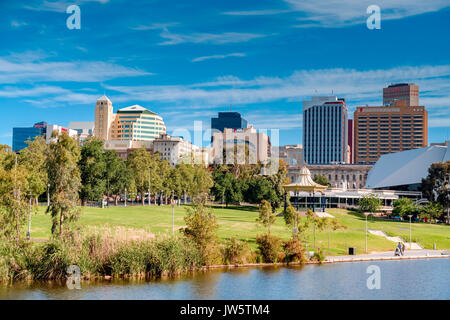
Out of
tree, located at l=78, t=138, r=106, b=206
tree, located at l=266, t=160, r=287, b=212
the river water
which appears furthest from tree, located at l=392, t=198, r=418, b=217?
the river water

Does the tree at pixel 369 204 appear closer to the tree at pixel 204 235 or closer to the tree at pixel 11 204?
the tree at pixel 204 235

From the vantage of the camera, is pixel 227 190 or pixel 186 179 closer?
pixel 186 179

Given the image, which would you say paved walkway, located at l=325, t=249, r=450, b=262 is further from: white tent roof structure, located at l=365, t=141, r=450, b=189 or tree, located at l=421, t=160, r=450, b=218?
white tent roof structure, located at l=365, t=141, r=450, b=189

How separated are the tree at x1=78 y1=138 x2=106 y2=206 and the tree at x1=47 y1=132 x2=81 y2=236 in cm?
4883

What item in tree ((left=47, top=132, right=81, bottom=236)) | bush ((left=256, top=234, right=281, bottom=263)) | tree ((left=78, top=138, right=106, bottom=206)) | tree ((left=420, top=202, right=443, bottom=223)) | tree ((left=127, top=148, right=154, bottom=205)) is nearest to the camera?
tree ((left=47, top=132, right=81, bottom=236))

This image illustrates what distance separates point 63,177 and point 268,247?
20109 mm

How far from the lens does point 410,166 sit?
17288 cm

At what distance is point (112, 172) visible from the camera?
10012 cm

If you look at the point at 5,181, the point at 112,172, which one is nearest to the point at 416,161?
the point at 112,172

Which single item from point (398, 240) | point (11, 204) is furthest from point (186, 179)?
point (11, 204)

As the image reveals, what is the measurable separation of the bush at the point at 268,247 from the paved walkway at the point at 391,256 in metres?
5.52

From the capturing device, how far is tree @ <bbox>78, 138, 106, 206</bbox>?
93812mm

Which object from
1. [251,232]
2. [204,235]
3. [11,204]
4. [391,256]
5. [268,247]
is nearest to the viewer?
[11,204]

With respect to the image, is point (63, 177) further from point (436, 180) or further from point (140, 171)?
point (436, 180)
